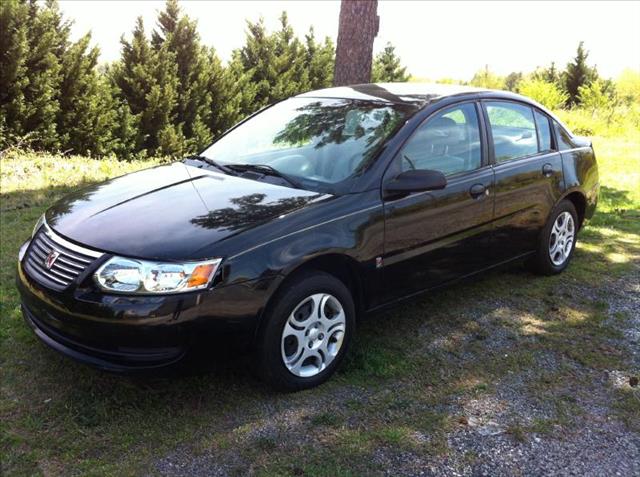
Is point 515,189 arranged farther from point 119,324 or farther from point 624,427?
point 119,324

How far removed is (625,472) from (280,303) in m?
1.81

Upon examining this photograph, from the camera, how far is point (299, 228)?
130 inches

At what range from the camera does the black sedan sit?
2998 mm

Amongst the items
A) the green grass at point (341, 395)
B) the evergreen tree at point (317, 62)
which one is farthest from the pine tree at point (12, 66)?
the evergreen tree at point (317, 62)

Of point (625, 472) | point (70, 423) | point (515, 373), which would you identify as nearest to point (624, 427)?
point (625, 472)

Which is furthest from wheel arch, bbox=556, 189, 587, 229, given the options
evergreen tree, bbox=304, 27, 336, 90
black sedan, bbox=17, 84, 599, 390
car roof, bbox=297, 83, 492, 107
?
evergreen tree, bbox=304, 27, 336, 90

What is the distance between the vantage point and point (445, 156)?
4.20 meters

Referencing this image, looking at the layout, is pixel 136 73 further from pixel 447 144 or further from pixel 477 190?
pixel 477 190

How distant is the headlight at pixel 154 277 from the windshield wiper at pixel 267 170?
3.21 feet

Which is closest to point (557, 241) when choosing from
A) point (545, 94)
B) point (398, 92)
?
point (398, 92)

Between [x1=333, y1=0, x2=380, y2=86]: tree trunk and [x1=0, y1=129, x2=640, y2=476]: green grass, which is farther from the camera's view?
[x1=333, y1=0, x2=380, y2=86]: tree trunk

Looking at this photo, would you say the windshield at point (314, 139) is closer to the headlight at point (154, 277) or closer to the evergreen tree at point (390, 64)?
the headlight at point (154, 277)

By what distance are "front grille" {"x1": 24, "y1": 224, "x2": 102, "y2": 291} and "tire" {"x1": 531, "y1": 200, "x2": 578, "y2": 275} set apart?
3581mm

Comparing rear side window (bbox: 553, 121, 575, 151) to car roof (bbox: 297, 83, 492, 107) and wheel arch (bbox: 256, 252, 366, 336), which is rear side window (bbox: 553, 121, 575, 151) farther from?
wheel arch (bbox: 256, 252, 366, 336)
